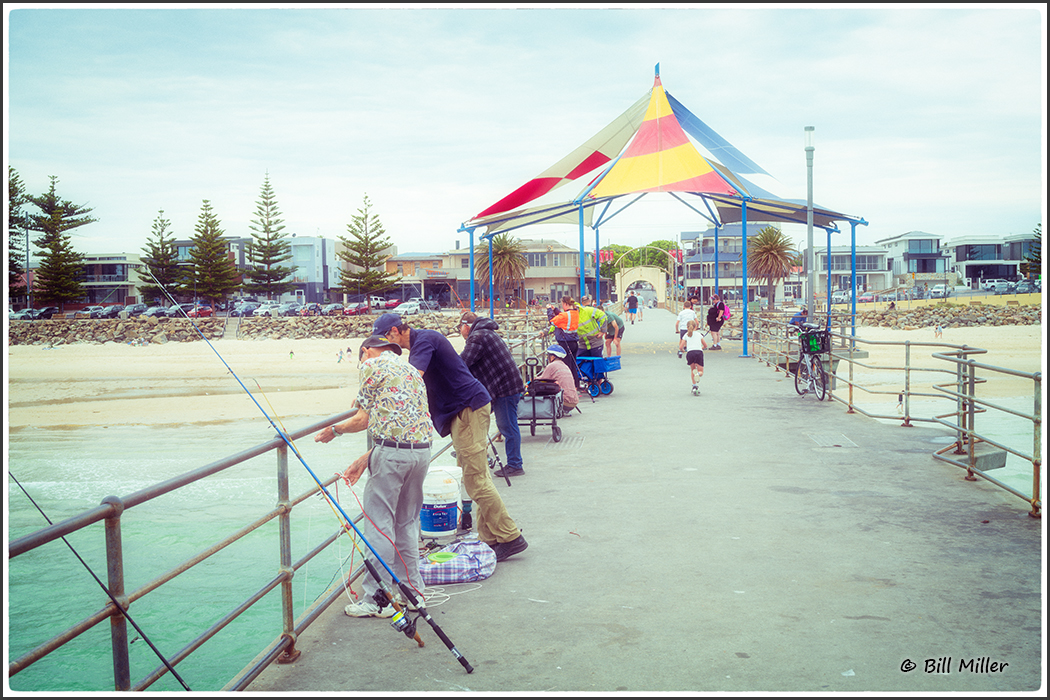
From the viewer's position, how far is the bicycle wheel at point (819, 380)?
12922 mm

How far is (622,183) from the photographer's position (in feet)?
60.1

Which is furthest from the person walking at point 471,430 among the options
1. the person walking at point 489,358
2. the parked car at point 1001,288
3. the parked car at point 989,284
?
the parked car at point 989,284

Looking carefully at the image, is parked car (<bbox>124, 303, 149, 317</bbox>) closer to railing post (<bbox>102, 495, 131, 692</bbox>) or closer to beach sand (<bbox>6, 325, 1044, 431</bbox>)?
beach sand (<bbox>6, 325, 1044, 431</bbox>)

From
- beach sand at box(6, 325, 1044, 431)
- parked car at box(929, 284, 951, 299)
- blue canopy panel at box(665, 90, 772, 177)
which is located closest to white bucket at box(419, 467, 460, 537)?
beach sand at box(6, 325, 1044, 431)

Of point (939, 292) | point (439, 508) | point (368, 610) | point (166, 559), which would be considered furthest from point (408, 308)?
point (368, 610)

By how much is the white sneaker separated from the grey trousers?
7cm

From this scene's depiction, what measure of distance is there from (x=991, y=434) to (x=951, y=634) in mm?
10481

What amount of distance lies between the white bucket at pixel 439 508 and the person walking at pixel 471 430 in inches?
10.3

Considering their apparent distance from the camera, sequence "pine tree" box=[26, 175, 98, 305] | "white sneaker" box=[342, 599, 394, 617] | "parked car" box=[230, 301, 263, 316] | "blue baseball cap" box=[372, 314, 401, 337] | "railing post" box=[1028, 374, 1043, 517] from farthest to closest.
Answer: "parked car" box=[230, 301, 263, 316] < "pine tree" box=[26, 175, 98, 305] < "railing post" box=[1028, 374, 1043, 517] < "blue baseball cap" box=[372, 314, 401, 337] < "white sneaker" box=[342, 599, 394, 617]

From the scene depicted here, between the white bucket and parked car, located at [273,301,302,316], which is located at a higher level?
parked car, located at [273,301,302,316]

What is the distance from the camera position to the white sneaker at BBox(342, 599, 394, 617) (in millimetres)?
4379

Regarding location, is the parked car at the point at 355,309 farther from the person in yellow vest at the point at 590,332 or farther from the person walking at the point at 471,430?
the person walking at the point at 471,430

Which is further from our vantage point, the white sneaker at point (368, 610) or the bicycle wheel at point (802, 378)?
the bicycle wheel at point (802, 378)

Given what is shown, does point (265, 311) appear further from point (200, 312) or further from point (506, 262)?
point (506, 262)
